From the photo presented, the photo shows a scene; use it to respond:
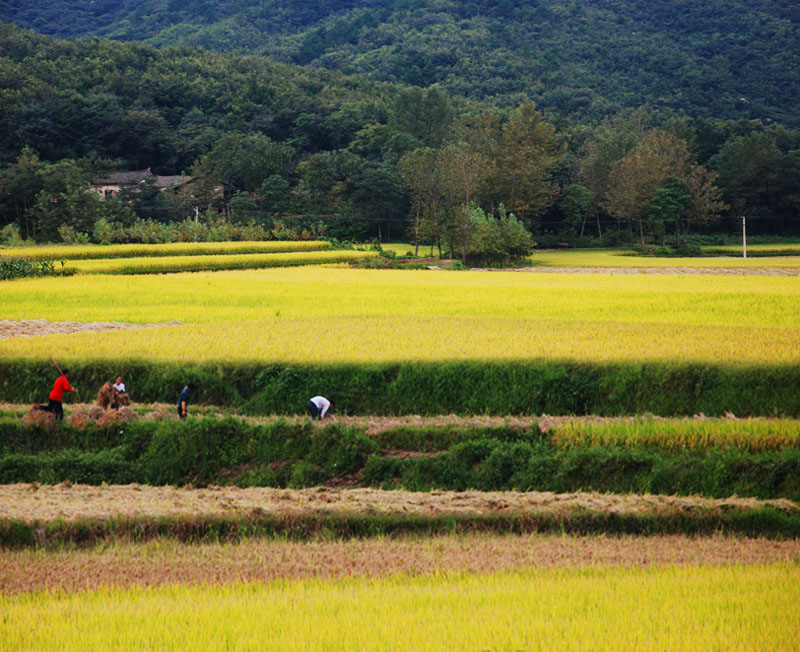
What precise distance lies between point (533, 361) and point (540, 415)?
3.65 feet

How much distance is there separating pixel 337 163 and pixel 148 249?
30756mm

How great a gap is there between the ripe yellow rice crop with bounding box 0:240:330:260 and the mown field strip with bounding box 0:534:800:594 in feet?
105

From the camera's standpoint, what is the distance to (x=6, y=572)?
7.50 meters

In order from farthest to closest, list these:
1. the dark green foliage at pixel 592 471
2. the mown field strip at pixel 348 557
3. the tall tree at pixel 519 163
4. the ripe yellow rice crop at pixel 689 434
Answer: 1. the tall tree at pixel 519 163
2. the ripe yellow rice crop at pixel 689 434
3. the dark green foliage at pixel 592 471
4. the mown field strip at pixel 348 557

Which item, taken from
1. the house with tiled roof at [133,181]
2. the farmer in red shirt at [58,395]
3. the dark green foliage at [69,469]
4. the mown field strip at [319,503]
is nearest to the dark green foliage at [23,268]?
the farmer in red shirt at [58,395]

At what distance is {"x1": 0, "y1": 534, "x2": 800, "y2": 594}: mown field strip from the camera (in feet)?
23.9

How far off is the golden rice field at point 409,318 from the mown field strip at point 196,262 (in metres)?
4.47

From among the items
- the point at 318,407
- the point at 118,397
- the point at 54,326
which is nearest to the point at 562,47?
the point at 54,326

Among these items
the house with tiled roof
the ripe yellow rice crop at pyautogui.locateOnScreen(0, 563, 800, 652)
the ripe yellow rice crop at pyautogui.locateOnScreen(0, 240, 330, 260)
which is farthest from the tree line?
the ripe yellow rice crop at pyautogui.locateOnScreen(0, 563, 800, 652)

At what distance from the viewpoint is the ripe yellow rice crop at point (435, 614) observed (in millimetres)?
5402

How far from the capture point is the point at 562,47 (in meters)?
134

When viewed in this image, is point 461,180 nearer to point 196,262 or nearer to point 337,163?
point 337,163

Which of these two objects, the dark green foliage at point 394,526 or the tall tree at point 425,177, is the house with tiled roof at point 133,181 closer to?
the tall tree at point 425,177

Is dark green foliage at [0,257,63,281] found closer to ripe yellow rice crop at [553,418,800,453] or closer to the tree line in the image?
the tree line
